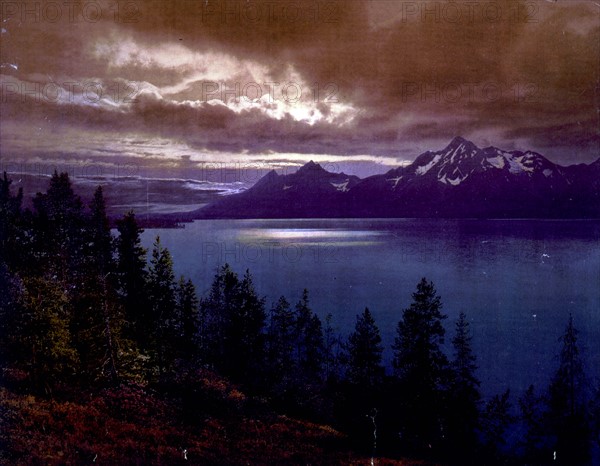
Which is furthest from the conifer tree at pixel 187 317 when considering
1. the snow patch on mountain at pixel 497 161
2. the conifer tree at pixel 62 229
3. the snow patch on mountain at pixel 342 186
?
the snow patch on mountain at pixel 497 161

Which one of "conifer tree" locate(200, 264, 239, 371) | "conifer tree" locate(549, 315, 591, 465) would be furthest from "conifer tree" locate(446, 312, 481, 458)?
"conifer tree" locate(200, 264, 239, 371)

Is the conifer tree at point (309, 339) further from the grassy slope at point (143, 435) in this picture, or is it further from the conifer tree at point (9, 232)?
the conifer tree at point (9, 232)

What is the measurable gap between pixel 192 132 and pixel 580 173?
65.9 feet

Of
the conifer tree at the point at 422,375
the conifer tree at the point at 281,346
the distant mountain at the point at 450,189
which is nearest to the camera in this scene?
the conifer tree at the point at 422,375

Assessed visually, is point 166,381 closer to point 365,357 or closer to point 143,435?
point 143,435

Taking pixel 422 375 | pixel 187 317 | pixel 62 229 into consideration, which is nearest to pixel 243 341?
pixel 187 317

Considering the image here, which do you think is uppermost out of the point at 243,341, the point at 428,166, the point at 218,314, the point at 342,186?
the point at 428,166

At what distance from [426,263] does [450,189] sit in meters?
5.28

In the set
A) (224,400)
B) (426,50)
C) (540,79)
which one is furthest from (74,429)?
(540,79)

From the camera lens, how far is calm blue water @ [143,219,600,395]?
19.6m

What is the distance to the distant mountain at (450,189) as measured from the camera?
18859 millimetres

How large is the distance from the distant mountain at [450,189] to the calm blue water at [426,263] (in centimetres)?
80

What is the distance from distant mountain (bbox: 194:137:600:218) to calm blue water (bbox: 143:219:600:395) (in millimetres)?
797

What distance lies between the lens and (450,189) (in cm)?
2252
